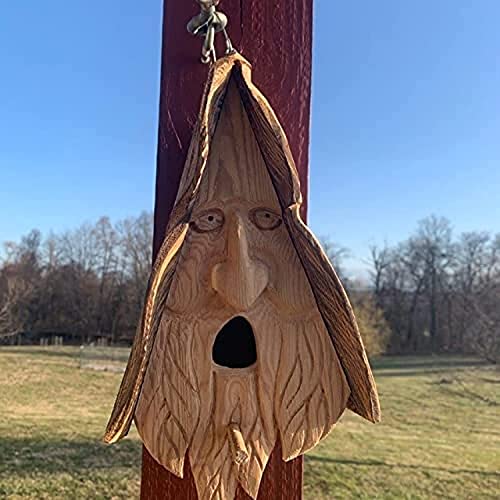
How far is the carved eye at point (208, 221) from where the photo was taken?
0.33 metres

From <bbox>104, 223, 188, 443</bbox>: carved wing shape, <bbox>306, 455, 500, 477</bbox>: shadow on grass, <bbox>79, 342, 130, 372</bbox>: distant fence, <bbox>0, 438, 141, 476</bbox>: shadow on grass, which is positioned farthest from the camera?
<bbox>79, 342, 130, 372</bbox>: distant fence

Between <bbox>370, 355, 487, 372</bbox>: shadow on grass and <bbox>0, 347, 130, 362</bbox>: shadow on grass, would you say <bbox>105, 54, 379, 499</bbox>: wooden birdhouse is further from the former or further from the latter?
<bbox>370, 355, 487, 372</bbox>: shadow on grass

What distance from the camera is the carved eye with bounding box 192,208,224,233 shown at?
335 mm

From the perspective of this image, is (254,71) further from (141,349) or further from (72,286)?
(72,286)

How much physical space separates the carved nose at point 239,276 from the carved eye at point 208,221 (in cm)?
2

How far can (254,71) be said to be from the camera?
16.5 inches

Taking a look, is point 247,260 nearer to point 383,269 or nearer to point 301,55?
point 301,55

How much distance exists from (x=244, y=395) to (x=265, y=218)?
12cm

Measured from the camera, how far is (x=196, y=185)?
1.00 feet

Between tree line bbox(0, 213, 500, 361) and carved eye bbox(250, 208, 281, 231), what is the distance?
780 cm

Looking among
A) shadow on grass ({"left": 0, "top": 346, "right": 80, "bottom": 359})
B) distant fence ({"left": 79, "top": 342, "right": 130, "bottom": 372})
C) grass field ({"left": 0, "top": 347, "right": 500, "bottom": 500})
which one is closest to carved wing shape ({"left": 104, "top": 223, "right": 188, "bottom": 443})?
grass field ({"left": 0, "top": 347, "right": 500, "bottom": 500})

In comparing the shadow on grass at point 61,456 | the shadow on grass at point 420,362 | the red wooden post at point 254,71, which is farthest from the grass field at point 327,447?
the red wooden post at point 254,71

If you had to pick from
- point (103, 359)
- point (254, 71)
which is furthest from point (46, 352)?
point (254, 71)

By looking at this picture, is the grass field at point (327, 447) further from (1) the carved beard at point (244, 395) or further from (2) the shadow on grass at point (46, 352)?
(1) the carved beard at point (244, 395)
